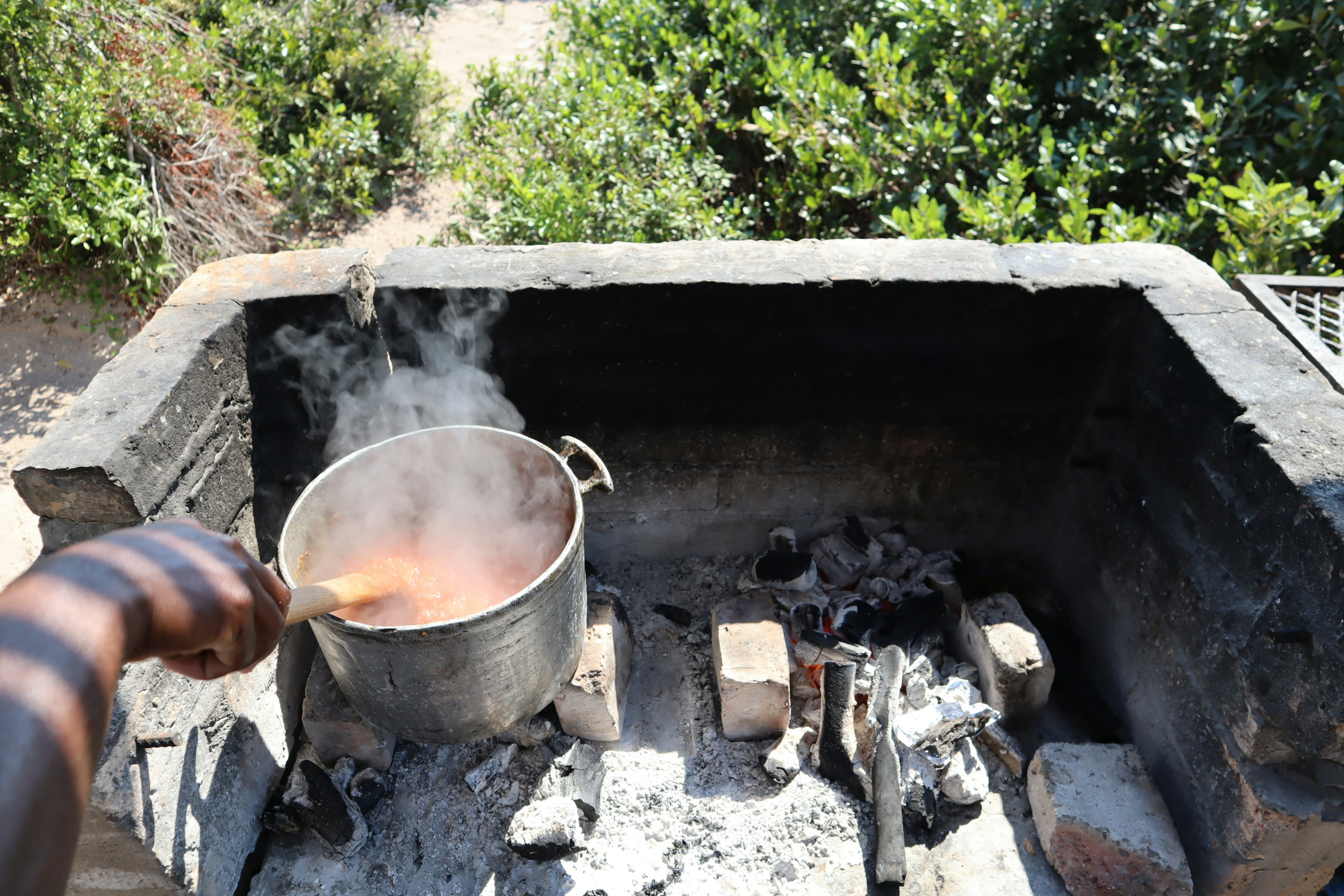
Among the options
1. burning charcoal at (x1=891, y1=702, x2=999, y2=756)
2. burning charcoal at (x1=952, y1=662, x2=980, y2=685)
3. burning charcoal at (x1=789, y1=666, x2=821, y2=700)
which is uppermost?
burning charcoal at (x1=891, y1=702, x2=999, y2=756)

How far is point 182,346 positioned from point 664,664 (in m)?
2.23

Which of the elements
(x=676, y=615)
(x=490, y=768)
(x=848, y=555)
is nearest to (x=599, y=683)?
(x=490, y=768)

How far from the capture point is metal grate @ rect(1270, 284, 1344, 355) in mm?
3119

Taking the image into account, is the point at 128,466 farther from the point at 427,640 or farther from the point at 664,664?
the point at 664,664

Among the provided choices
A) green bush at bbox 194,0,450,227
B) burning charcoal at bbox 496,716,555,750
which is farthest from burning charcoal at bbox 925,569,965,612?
green bush at bbox 194,0,450,227

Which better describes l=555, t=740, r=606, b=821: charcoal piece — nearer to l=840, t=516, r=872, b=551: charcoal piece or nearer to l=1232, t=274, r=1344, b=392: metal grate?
l=840, t=516, r=872, b=551: charcoal piece

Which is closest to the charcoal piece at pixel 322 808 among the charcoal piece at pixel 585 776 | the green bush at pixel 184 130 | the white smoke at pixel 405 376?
the charcoal piece at pixel 585 776

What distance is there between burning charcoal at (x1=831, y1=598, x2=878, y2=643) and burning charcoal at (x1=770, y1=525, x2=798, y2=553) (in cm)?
33

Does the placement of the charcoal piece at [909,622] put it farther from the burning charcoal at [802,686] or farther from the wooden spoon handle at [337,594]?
the wooden spoon handle at [337,594]

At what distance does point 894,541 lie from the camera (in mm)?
3881

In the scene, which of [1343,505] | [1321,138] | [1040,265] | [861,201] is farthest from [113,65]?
[1321,138]

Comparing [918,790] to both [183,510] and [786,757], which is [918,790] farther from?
[183,510]

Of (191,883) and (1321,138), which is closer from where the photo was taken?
(191,883)

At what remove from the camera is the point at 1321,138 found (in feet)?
14.8
